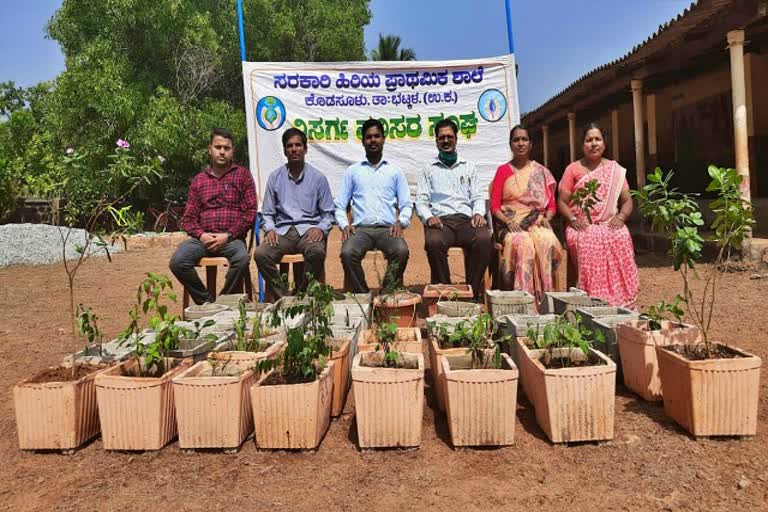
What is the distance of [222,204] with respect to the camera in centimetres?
459

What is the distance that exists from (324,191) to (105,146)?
12.0 meters

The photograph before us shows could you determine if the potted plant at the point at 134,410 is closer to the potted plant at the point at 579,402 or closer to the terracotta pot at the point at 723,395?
the potted plant at the point at 579,402

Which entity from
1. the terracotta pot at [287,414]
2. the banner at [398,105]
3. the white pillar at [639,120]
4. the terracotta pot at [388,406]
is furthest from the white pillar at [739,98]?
the terracotta pot at [287,414]

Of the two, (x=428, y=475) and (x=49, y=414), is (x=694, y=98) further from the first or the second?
(x=49, y=414)

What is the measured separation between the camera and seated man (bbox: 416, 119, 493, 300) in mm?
4492

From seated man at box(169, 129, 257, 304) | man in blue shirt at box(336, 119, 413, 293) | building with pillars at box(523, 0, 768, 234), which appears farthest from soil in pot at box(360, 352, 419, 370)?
building with pillars at box(523, 0, 768, 234)

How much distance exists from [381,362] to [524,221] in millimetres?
2345

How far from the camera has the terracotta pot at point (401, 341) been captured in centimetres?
285

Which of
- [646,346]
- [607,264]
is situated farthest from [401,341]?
[607,264]

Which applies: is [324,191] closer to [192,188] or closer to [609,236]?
[192,188]

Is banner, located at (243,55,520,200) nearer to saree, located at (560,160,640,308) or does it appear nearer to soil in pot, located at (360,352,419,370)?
saree, located at (560,160,640,308)

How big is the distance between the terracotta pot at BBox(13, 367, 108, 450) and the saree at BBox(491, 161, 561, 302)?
293 centimetres

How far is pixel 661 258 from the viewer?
7.65 m

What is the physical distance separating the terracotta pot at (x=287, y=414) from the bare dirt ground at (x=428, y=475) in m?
0.06
